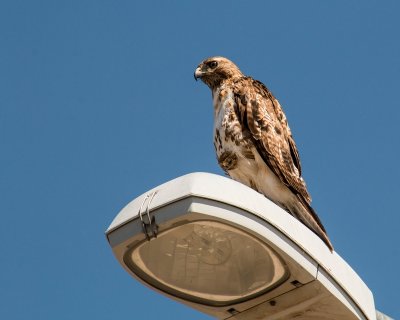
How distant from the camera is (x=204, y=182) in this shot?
290 centimetres

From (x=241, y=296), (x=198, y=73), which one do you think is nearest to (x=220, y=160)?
(x=198, y=73)

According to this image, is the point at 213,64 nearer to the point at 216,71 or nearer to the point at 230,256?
the point at 216,71

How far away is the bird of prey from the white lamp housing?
2.21 metres

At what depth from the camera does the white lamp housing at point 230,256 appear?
2902mm

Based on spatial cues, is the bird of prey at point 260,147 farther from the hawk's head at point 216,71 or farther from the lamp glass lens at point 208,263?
the lamp glass lens at point 208,263

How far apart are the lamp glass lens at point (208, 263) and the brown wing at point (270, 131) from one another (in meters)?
2.33

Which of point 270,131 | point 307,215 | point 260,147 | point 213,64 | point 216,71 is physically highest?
point 213,64

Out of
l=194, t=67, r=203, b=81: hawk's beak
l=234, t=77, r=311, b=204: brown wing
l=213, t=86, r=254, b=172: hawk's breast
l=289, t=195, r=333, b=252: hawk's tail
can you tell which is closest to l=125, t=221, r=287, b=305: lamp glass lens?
l=289, t=195, r=333, b=252: hawk's tail

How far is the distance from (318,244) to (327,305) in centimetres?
23

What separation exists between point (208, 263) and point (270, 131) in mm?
3046

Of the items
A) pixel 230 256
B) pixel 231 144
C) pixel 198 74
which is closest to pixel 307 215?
pixel 231 144

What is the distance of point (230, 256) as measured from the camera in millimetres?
3180

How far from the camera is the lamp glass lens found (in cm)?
302

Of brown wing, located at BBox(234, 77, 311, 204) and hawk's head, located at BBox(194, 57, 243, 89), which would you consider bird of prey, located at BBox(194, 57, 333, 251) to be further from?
hawk's head, located at BBox(194, 57, 243, 89)
